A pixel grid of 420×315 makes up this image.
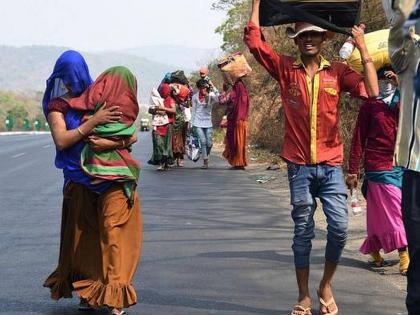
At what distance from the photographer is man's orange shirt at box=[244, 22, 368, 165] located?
5.15m

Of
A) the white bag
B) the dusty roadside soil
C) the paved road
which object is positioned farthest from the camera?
the white bag

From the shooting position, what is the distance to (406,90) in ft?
11.3

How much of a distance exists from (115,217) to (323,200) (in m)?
1.42

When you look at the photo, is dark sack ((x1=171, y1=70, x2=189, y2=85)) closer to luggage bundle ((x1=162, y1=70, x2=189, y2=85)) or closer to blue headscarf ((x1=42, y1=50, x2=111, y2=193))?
luggage bundle ((x1=162, y1=70, x2=189, y2=85))

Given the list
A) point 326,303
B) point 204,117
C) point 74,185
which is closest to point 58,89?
point 74,185

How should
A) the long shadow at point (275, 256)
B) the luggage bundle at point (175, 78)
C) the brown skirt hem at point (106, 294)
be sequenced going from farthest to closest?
the luggage bundle at point (175, 78) → the long shadow at point (275, 256) → the brown skirt hem at point (106, 294)

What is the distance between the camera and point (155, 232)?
8688mm

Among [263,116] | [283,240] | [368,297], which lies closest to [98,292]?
[368,297]

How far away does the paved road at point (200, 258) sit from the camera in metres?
5.61

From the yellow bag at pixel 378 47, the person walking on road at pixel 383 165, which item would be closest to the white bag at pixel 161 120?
the person walking on road at pixel 383 165

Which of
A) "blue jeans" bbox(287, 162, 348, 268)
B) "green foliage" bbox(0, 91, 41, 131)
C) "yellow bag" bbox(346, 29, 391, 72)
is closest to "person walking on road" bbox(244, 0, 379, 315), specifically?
"blue jeans" bbox(287, 162, 348, 268)

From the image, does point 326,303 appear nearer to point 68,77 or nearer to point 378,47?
point 378,47

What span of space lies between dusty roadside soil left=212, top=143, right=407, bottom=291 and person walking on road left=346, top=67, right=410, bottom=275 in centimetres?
20

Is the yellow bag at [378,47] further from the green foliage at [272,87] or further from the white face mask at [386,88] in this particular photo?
the green foliage at [272,87]
